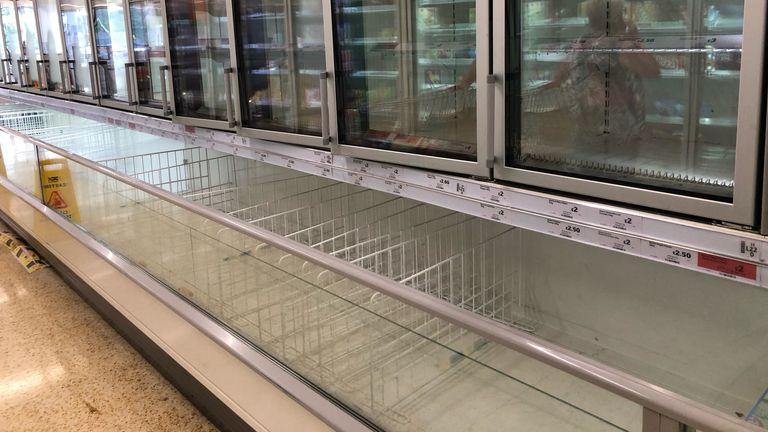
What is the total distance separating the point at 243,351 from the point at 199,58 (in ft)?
5.72

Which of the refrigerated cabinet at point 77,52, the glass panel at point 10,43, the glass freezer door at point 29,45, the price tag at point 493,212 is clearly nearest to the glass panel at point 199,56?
the refrigerated cabinet at point 77,52

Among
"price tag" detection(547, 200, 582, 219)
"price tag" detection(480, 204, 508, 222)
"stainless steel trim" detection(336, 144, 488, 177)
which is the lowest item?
"price tag" detection(480, 204, 508, 222)

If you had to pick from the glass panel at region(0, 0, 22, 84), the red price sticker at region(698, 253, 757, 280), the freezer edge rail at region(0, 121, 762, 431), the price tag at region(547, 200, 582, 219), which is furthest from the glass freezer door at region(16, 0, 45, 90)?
the red price sticker at region(698, 253, 757, 280)

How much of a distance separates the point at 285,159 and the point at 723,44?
1855 mm

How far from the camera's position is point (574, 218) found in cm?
172

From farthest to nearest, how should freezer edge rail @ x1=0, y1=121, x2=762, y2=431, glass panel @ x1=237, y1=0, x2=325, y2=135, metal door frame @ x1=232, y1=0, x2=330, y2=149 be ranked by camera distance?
glass panel @ x1=237, y1=0, x2=325, y2=135
metal door frame @ x1=232, y1=0, x2=330, y2=149
freezer edge rail @ x1=0, y1=121, x2=762, y2=431

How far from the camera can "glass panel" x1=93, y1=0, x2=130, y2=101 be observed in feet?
13.3

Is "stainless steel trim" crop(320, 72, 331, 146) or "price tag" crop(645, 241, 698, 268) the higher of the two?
"stainless steel trim" crop(320, 72, 331, 146)

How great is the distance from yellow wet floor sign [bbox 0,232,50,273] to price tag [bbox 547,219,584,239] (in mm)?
4035

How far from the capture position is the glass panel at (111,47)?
160 inches

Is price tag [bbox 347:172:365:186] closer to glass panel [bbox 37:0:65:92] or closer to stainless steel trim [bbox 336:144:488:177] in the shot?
stainless steel trim [bbox 336:144:488:177]

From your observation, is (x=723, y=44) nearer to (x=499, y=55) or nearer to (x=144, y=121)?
(x=499, y=55)

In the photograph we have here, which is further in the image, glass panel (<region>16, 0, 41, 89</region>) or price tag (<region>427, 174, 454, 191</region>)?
glass panel (<region>16, 0, 41, 89</region>)

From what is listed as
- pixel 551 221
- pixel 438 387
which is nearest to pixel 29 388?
pixel 438 387
